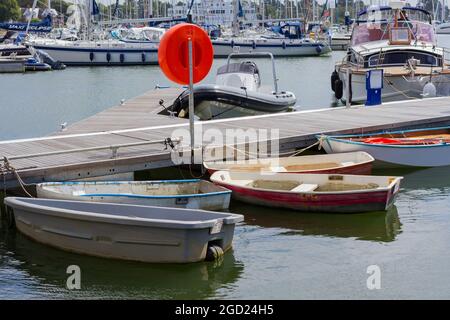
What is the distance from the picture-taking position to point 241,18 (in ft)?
268

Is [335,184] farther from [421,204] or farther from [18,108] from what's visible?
[18,108]

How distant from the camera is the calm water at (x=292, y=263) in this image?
9.91 metres

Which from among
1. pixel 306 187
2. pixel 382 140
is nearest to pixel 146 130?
pixel 306 187

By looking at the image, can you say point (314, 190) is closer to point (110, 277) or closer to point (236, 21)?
point (110, 277)

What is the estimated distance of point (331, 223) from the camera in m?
12.5

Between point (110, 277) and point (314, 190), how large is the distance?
4288 mm

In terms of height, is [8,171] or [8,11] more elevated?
[8,11]

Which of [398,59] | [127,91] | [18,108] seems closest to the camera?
[398,59]

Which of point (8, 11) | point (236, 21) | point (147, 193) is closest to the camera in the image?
point (147, 193)

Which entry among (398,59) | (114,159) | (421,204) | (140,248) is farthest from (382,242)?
(398,59)

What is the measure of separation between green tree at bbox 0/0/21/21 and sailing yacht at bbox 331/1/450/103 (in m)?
73.8

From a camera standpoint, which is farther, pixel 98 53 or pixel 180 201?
pixel 98 53

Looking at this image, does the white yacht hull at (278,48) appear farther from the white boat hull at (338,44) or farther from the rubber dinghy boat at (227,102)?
the rubber dinghy boat at (227,102)
